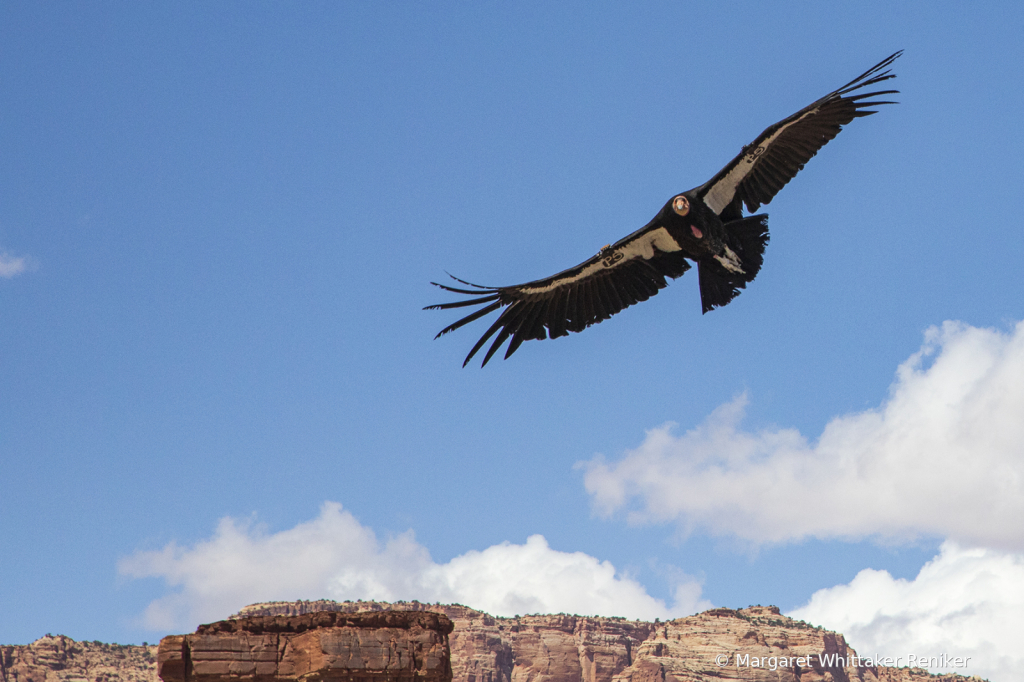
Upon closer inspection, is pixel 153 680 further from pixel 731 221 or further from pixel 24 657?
pixel 731 221

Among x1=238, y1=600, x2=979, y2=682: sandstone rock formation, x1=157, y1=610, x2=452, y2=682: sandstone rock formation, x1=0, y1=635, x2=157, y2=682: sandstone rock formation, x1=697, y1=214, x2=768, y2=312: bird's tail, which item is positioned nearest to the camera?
x1=697, y1=214, x2=768, y2=312: bird's tail

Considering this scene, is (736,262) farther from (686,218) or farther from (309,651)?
(309,651)

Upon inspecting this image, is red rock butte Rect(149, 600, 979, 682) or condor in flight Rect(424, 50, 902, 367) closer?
condor in flight Rect(424, 50, 902, 367)

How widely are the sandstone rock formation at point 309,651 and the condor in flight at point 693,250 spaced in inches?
425

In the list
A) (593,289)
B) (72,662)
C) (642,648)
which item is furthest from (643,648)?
(593,289)

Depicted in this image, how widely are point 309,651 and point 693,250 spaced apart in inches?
513

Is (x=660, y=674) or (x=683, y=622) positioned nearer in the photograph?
(x=660, y=674)

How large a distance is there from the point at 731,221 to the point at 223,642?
1422cm

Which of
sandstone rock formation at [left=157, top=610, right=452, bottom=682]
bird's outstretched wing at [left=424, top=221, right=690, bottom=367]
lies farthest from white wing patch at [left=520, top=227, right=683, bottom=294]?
sandstone rock formation at [left=157, top=610, right=452, bottom=682]

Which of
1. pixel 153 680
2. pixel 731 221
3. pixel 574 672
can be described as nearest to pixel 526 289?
pixel 731 221

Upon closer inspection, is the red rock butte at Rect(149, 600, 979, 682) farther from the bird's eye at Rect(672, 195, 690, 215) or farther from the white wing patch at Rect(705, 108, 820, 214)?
the bird's eye at Rect(672, 195, 690, 215)

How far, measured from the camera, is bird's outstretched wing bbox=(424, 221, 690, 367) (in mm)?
14938

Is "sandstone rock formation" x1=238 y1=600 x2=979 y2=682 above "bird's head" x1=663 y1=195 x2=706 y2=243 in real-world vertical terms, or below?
above

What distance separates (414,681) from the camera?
23938 millimetres
